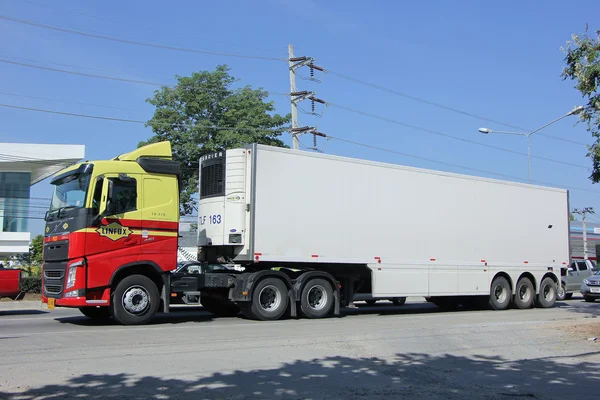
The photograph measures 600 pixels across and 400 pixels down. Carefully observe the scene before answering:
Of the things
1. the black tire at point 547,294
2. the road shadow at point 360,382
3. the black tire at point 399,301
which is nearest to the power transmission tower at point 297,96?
the black tire at point 399,301

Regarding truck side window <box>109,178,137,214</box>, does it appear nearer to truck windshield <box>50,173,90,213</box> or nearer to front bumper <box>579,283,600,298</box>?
truck windshield <box>50,173,90,213</box>

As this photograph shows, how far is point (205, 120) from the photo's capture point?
97.5 ft

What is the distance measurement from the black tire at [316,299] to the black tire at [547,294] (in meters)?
8.74

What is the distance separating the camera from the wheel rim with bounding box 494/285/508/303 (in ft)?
62.7

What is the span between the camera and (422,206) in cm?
1702

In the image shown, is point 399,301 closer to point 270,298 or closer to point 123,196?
point 270,298

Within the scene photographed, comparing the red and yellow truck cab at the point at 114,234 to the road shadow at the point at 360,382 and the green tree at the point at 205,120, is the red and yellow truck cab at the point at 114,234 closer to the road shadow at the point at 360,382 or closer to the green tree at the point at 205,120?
the road shadow at the point at 360,382

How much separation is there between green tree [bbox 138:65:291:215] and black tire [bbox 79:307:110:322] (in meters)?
14.7

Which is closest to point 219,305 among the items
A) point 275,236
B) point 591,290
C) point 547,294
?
point 275,236

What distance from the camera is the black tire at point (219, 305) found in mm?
15188

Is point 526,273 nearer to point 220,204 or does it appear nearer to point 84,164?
point 220,204

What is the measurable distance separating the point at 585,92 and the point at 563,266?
384 inches

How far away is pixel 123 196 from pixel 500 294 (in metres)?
12.3

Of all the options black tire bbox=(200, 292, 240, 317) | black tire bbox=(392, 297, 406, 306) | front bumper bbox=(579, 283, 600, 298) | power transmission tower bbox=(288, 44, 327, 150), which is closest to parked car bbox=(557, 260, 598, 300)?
front bumper bbox=(579, 283, 600, 298)
